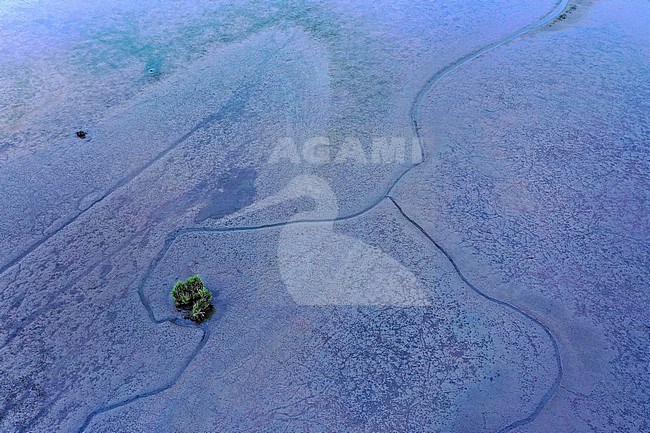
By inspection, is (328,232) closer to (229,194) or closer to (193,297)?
(229,194)

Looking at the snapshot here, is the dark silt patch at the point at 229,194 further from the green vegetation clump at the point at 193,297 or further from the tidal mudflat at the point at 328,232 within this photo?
the green vegetation clump at the point at 193,297

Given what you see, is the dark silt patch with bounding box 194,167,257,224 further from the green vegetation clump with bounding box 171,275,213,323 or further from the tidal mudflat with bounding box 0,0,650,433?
the green vegetation clump with bounding box 171,275,213,323

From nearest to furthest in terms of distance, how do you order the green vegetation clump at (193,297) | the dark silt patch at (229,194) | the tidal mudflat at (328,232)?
the tidal mudflat at (328,232)
the green vegetation clump at (193,297)
the dark silt patch at (229,194)

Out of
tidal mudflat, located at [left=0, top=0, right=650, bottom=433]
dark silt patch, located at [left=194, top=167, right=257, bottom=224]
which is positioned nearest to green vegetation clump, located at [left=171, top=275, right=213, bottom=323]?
tidal mudflat, located at [left=0, top=0, right=650, bottom=433]

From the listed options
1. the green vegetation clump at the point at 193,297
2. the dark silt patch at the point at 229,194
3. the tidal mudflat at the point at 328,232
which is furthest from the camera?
the dark silt patch at the point at 229,194

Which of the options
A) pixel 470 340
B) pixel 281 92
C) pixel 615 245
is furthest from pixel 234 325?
pixel 281 92

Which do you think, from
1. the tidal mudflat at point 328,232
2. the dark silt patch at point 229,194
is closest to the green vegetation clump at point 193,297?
the tidal mudflat at point 328,232

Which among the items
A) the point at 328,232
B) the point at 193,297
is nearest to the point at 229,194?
the point at 328,232
